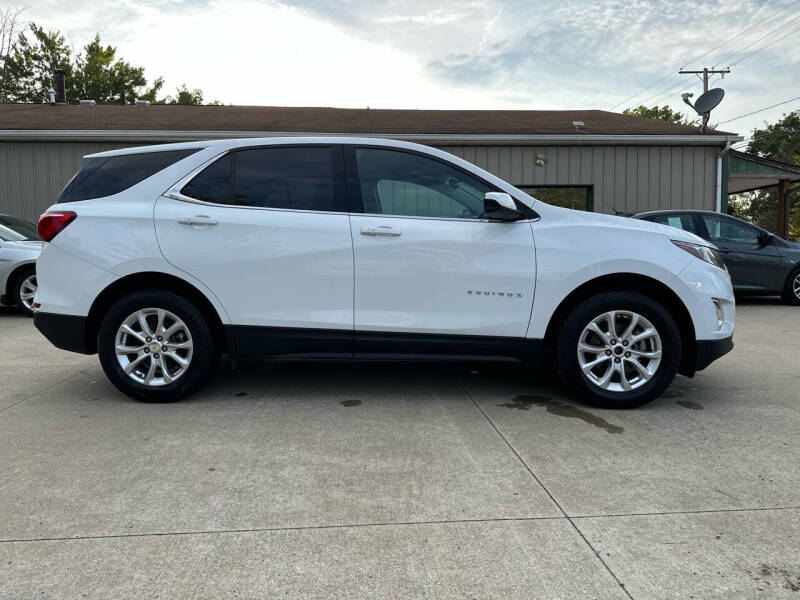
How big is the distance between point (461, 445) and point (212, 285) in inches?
76.8

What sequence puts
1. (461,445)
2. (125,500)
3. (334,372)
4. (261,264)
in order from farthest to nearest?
1. (334,372)
2. (261,264)
3. (461,445)
4. (125,500)

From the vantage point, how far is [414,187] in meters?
4.34

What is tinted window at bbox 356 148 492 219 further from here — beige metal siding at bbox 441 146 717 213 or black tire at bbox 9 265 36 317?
beige metal siding at bbox 441 146 717 213

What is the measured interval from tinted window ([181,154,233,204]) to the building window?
33.4 feet

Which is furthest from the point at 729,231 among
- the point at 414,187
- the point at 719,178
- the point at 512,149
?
the point at 414,187

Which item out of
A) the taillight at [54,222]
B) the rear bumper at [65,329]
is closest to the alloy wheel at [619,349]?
the rear bumper at [65,329]

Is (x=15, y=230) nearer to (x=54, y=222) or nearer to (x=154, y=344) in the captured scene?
(x=54, y=222)

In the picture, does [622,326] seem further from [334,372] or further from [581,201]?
[581,201]

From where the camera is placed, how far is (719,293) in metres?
4.24

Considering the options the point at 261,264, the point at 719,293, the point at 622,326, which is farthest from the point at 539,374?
the point at 261,264

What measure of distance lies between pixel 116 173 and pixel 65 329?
1.13m

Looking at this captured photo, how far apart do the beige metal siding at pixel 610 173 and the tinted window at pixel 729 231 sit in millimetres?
3599

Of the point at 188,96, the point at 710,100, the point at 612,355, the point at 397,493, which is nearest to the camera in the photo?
the point at 397,493

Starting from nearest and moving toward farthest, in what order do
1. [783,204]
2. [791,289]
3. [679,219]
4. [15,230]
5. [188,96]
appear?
[15,230], [679,219], [791,289], [783,204], [188,96]
